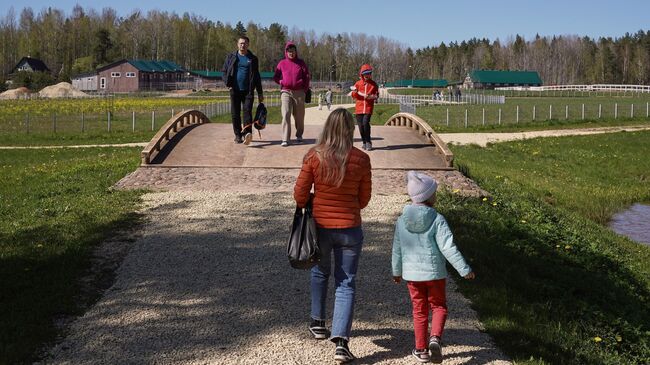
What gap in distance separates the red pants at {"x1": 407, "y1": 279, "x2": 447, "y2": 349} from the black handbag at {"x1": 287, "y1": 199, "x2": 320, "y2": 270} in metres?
0.71

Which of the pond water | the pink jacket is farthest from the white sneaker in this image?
the pond water

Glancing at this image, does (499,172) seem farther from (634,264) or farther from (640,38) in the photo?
(640,38)

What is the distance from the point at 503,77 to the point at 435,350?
139 metres

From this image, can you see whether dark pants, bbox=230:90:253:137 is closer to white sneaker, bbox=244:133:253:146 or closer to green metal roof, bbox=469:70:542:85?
white sneaker, bbox=244:133:253:146

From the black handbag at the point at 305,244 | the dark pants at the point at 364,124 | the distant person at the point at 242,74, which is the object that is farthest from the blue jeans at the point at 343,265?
the dark pants at the point at 364,124

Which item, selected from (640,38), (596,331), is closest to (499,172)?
(596,331)

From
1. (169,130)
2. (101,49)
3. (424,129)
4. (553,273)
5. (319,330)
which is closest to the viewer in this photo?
(319,330)

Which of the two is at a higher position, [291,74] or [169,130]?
[291,74]

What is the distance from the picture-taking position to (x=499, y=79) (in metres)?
138

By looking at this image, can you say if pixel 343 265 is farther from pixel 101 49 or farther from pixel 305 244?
pixel 101 49

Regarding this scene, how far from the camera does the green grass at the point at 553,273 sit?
6.34 m

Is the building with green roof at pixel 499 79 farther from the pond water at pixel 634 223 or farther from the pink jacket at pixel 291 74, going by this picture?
the pink jacket at pixel 291 74

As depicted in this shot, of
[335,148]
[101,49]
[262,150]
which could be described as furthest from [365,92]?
[101,49]

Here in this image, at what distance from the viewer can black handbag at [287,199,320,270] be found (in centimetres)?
551
